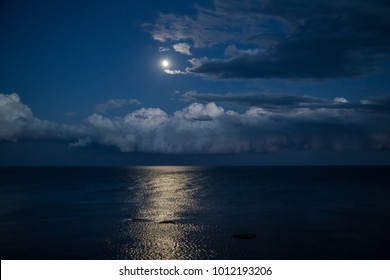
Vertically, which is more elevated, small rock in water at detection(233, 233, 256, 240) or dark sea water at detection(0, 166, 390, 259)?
small rock in water at detection(233, 233, 256, 240)

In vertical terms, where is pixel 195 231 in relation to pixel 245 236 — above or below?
below

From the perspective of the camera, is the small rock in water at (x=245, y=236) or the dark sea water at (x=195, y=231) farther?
the small rock in water at (x=245, y=236)

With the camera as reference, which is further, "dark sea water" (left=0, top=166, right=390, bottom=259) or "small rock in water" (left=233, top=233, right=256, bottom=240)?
"small rock in water" (left=233, top=233, right=256, bottom=240)

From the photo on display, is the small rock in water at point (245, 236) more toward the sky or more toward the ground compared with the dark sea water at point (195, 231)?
more toward the sky

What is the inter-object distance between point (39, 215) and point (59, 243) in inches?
1020

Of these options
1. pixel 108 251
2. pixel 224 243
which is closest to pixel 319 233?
pixel 224 243

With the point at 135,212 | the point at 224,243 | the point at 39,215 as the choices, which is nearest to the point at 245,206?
the point at 135,212

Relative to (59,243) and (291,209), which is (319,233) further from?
Result: (59,243)

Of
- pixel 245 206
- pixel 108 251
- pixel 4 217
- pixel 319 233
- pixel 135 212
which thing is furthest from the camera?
pixel 245 206

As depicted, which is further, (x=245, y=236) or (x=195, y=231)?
(x=195, y=231)

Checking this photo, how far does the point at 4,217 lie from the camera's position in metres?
59.0
